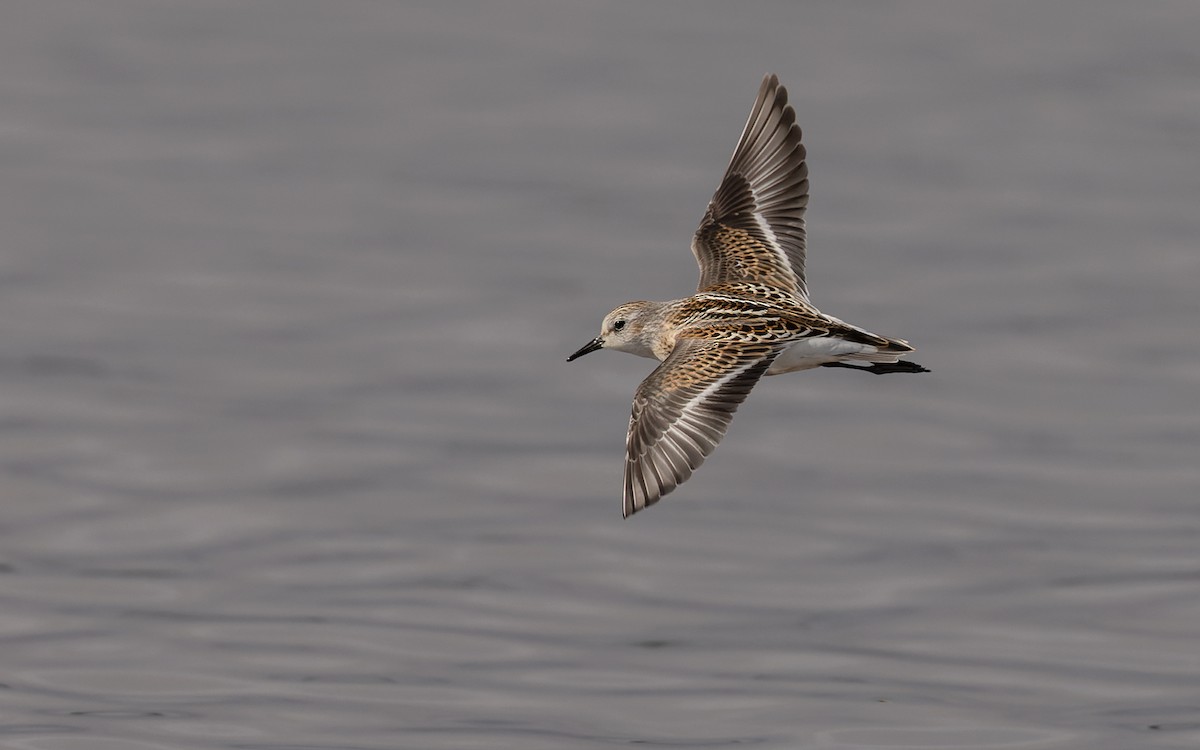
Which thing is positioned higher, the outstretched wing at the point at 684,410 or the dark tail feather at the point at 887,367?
the dark tail feather at the point at 887,367

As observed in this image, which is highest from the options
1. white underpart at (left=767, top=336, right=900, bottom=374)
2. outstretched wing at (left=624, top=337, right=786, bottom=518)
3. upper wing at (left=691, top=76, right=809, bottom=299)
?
upper wing at (left=691, top=76, right=809, bottom=299)

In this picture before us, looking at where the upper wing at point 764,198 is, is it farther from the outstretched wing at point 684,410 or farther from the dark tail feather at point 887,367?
the outstretched wing at point 684,410

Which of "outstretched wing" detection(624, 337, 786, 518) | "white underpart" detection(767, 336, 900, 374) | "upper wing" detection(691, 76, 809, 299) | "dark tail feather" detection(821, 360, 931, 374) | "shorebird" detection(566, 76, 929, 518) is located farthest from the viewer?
"upper wing" detection(691, 76, 809, 299)

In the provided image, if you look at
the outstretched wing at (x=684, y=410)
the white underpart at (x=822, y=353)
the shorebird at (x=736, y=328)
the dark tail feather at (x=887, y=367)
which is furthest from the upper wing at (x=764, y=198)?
the outstretched wing at (x=684, y=410)

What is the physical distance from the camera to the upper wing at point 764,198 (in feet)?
84.9

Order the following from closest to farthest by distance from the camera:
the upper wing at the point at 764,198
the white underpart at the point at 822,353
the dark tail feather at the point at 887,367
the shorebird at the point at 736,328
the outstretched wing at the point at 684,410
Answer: the outstretched wing at the point at 684,410
the shorebird at the point at 736,328
the white underpart at the point at 822,353
the dark tail feather at the point at 887,367
the upper wing at the point at 764,198

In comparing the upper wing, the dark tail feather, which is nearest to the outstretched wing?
the dark tail feather

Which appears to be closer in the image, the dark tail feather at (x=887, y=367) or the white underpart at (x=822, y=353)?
the white underpart at (x=822, y=353)

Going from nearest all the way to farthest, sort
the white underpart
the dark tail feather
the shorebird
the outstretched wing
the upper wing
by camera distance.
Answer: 1. the outstretched wing
2. the shorebird
3. the white underpart
4. the dark tail feather
5. the upper wing

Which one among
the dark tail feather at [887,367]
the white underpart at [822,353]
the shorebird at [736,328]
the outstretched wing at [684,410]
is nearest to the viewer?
the outstretched wing at [684,410]

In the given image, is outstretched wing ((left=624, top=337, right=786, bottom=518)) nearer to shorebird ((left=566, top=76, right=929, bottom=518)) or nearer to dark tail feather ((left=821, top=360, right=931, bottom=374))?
shorebird ((left=566, top=76, right=929, bottom=518))

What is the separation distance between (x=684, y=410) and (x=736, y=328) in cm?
115

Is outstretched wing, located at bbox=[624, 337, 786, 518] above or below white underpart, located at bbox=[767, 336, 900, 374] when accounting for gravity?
below

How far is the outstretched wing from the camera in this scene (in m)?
21.6
